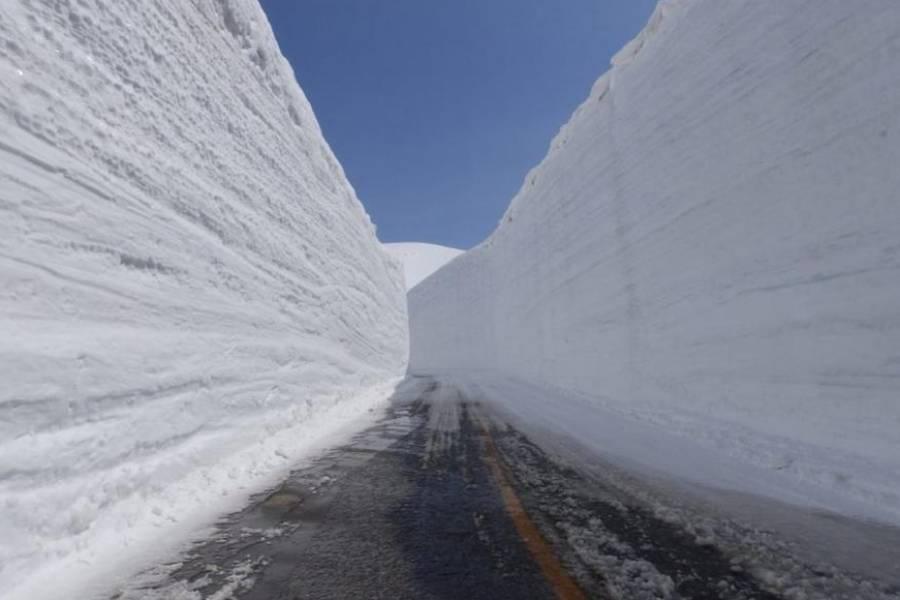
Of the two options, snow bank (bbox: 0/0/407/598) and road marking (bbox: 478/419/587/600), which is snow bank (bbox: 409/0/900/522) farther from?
snow bank (bbox: 0/0/407/598)

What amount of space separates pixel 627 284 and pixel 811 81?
7.41 metres

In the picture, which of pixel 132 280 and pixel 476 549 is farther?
pixel 132 280

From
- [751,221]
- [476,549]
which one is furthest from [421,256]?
[476,549]

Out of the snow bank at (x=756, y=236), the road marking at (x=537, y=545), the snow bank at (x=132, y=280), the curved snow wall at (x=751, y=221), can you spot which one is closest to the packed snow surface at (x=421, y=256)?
the curved snow wall at (x=751, y=221)

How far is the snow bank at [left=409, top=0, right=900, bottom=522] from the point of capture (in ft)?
20.3

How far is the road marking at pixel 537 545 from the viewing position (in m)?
2.62

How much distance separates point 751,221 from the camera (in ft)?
28.3

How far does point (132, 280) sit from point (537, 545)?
4.18 m

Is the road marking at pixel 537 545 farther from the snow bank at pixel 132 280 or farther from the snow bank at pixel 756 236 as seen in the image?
the snow bank at pixel 756 236

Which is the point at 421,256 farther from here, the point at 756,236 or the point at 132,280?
the point at 132,280

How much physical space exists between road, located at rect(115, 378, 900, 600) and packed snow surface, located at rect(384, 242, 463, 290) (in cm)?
9339

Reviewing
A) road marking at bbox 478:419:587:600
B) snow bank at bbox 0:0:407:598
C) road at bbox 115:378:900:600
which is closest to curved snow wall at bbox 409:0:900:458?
road at bbox 115:378:900:600

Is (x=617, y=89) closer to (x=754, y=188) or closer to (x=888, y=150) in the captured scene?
(x=754, y=188)

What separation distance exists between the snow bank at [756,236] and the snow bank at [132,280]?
6.46m
